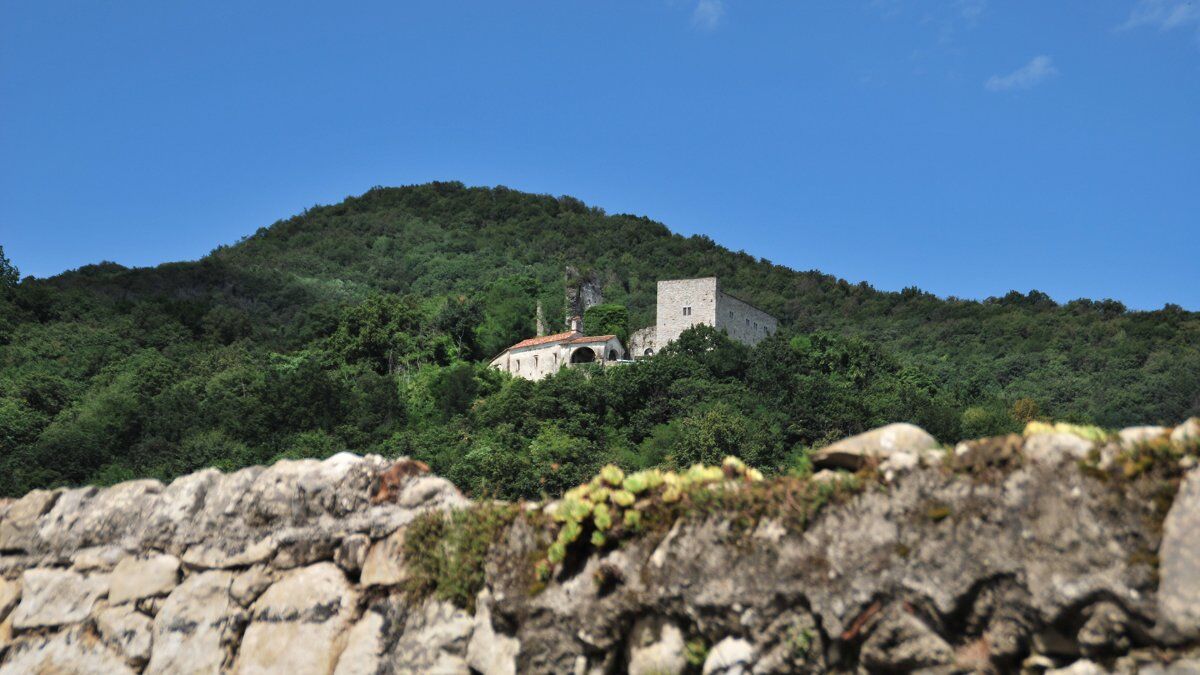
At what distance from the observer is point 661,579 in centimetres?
454

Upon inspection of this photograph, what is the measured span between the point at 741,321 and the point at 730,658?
165 ft

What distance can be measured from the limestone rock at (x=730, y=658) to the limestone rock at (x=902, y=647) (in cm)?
48

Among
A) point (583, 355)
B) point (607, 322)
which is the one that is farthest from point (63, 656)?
point (607, 322)

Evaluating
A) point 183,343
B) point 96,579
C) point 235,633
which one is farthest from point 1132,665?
point 183,343

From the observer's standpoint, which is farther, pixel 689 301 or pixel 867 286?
pixel 867 286

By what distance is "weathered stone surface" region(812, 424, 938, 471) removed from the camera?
14.3ft

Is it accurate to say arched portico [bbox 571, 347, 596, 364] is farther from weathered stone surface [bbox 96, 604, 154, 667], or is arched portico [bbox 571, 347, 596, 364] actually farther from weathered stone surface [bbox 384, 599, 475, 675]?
weathered stone surface [bbox 384, 599, 475, 675]

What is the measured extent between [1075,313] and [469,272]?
168 feet

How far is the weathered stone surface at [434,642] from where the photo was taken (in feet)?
17.1

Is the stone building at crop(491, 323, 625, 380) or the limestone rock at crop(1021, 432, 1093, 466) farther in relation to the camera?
the stone building at crop(491, 323, 625, 380)

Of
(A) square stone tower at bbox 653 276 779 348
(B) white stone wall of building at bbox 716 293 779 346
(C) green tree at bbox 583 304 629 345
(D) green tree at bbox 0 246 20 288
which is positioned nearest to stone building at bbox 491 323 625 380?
(C) green tree at bbox 583 304 629 345

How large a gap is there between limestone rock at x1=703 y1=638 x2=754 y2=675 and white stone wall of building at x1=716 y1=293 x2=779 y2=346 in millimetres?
47425

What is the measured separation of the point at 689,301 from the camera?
171ft

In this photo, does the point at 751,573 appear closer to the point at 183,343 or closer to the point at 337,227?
the point at 183,343
